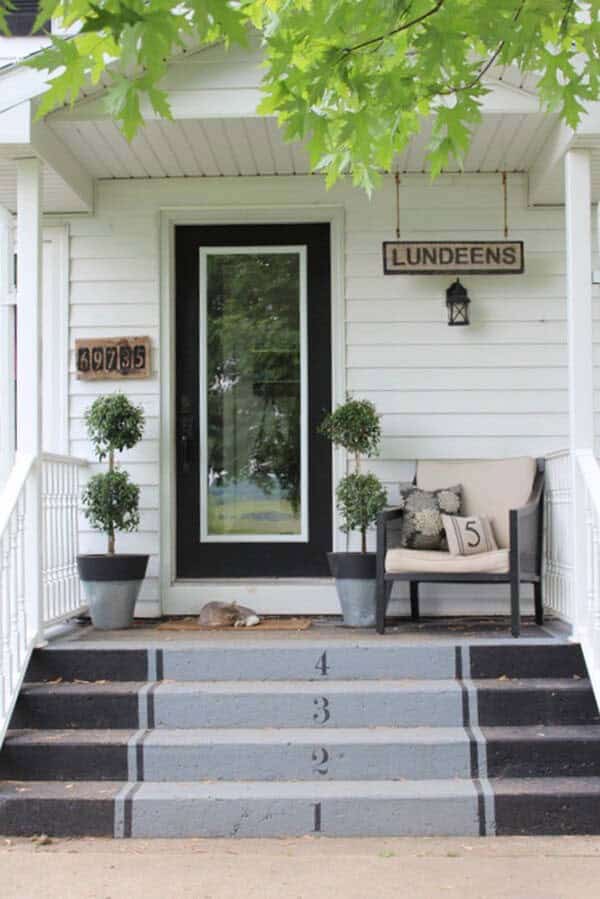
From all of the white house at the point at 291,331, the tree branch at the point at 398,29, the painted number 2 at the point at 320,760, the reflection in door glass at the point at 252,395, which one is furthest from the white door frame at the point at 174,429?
the tree branch at the point at 398,29

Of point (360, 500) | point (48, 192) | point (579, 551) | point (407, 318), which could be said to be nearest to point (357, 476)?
point (360, 500)

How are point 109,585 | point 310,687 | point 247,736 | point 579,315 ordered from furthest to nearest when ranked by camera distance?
1. point 109,585
2. point 579,315
3. point 310,687
4. point 247,736

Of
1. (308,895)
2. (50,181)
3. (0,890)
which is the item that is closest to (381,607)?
(308,895)

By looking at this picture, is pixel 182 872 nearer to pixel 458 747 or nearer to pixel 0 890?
pixel 0 890

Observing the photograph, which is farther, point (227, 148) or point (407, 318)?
point (407, 318)

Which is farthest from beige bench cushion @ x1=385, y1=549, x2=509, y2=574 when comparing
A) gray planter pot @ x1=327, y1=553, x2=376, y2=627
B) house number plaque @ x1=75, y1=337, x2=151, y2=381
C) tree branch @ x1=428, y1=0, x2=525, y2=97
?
tree branch @ x1=428, y1=0, x2=525, y2=97

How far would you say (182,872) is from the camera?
361 centimetres

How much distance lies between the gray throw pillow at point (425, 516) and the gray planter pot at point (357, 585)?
0.96 ft

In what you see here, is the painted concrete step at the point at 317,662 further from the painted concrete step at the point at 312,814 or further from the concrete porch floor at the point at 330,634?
the painted concrete step at the point at 312,814

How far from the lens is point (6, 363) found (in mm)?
6008

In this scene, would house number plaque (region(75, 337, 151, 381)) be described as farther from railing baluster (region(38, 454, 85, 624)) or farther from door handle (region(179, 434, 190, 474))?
railing baluster (region(38, 454, 85, 624))

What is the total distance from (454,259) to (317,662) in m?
2.32

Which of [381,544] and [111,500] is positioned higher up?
[111,500]

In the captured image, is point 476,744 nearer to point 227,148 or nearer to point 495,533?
point 495,533
